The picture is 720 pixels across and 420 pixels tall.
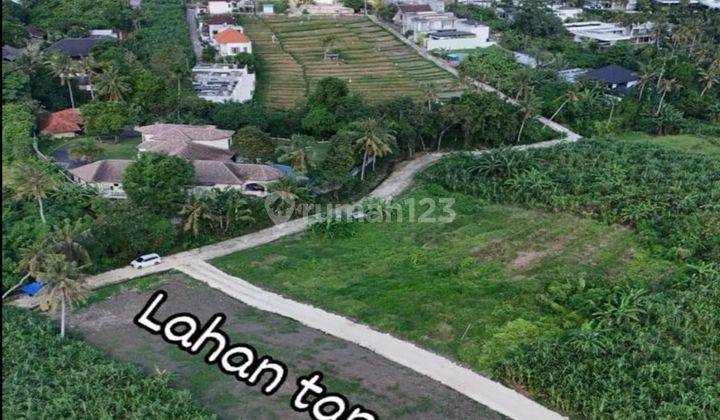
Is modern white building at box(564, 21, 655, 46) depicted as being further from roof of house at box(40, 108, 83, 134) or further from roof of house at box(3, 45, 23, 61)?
roof of house at box(3, 45, 23, 61)

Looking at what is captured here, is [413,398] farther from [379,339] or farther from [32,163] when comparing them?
[32,163]

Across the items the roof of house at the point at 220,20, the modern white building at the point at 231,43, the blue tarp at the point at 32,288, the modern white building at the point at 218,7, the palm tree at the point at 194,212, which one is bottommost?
the blue tarp at the point at 32,288

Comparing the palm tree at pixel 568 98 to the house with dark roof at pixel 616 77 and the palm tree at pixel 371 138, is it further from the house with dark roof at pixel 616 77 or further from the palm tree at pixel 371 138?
the palm tree at pixel 371 138

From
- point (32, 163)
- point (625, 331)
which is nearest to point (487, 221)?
point (625, 331)

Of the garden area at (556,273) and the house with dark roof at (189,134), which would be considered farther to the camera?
the house with dark roof at (189,134)

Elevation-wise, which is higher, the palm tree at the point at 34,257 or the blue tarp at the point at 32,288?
the palm tree at the point at 34,257

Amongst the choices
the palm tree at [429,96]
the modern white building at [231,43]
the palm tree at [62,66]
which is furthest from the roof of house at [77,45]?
the palm tree at [429,96]

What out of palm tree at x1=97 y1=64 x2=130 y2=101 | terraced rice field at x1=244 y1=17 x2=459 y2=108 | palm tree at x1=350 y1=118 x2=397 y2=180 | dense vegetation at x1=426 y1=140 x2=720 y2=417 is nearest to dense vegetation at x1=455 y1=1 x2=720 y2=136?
terraced rice field at x1=244 y1=17 x2=459 y2=108
